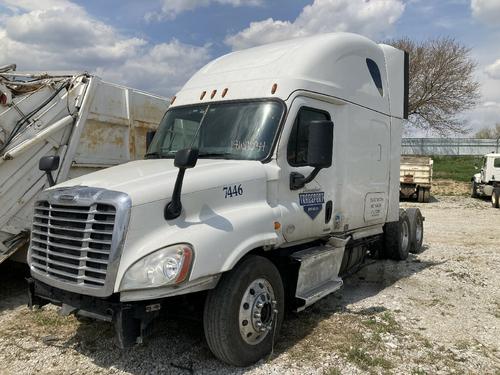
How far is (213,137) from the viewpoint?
5.16 meters

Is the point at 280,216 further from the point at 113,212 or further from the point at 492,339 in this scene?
the point at 492,339

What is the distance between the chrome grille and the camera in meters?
3.79

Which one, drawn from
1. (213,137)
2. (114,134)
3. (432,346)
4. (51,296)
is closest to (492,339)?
(432,346)

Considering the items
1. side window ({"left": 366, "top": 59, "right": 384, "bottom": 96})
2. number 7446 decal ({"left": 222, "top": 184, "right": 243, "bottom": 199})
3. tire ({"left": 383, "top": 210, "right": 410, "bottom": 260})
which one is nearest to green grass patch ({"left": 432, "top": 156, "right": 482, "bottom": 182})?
tire ({"left": 383, "top": 210, "right": 410, "bottom": 260})

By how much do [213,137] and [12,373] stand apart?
299 cm

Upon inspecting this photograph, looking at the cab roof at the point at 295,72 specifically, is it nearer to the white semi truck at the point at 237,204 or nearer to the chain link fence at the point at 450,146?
the white semi truck at the point at 237,204

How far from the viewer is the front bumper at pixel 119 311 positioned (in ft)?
12.3

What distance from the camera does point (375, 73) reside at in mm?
6883

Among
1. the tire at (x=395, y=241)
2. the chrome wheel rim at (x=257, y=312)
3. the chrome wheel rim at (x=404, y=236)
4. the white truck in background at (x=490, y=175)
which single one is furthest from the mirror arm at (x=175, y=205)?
the white truck in background at (x=490, y=175)

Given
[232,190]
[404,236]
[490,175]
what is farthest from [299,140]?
[490,175]

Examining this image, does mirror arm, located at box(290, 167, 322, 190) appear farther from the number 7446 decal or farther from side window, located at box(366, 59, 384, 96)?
side window, located at box(366, 59, 384, 96)

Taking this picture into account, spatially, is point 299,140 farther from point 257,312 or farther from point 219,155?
point 257,312

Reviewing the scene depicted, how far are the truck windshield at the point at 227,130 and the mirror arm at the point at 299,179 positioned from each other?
0.41m

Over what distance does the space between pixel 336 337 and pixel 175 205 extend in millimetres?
2410
